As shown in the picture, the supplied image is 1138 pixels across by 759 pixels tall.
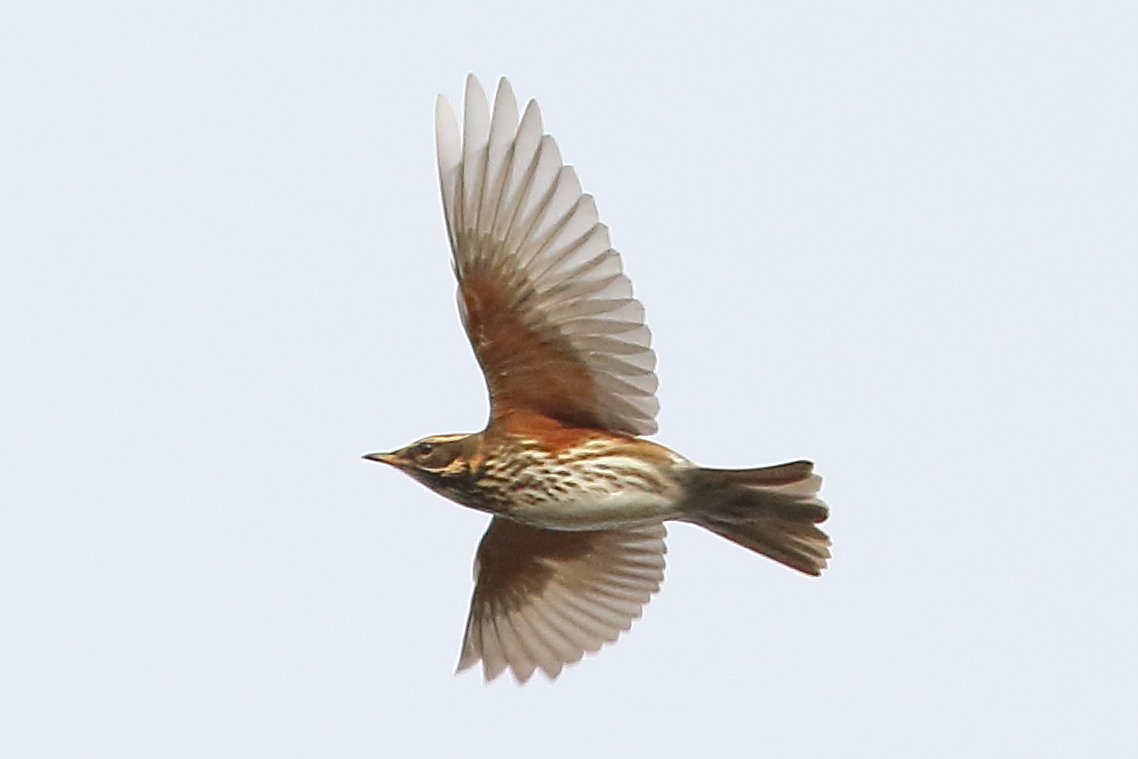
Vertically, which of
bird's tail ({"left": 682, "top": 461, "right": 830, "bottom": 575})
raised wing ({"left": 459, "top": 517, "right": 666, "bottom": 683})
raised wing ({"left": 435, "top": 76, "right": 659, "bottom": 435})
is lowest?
raised wing ({"left": 459, "top": 517, "right": 666, "bottom": 683})

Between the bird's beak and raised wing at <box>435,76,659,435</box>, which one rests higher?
raised wing at <box>435,76,659,435</box>

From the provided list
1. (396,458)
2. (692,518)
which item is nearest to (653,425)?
(692,518)

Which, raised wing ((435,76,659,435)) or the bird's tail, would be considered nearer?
raised wing ((435,76,659,435))

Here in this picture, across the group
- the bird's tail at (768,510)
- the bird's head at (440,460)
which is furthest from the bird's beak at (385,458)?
the bird's tail at (768,510)

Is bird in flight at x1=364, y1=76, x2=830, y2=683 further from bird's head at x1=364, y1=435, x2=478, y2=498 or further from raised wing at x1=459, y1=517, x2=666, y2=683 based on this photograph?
raised wing at x1=459, y1=517, x2=666, y2=683

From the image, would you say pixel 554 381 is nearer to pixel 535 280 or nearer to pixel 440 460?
pixel 535 280

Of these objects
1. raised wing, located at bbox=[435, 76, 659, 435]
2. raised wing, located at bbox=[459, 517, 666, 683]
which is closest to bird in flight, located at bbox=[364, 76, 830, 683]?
raised wing, located at bbox=[435, 76, 659, 435]

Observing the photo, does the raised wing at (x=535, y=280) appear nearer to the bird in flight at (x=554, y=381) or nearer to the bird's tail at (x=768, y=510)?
the bird in flight at (x=554, y=381)

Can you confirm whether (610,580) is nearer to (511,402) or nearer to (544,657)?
(544,657)

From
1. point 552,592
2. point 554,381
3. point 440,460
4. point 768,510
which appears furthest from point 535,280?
point 552,592
